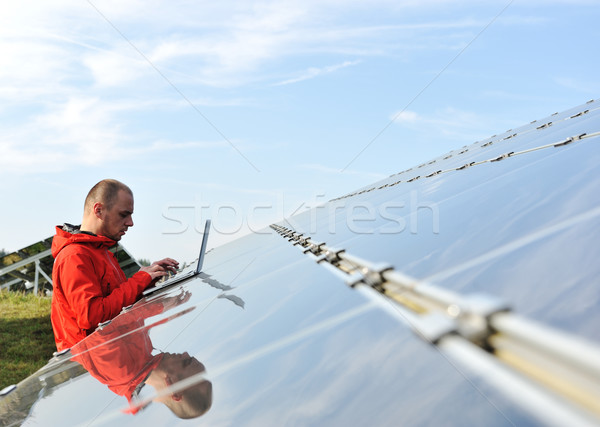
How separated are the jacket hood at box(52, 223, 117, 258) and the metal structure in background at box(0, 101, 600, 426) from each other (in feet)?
5.94

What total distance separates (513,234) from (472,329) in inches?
27.8

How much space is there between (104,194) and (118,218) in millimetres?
273

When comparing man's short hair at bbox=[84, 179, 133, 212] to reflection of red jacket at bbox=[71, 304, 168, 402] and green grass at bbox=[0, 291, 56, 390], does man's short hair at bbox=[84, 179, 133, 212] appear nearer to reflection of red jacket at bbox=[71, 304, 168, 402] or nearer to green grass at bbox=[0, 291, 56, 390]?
reflection of red jacket at bbox=[71, 304, 168, 402]

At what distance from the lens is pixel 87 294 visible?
3.93m

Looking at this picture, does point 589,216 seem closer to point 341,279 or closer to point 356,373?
point 356,373

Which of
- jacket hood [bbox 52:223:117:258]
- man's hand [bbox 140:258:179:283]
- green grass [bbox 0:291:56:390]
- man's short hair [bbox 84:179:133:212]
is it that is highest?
man's short hair [bbox 84:179:133:212]

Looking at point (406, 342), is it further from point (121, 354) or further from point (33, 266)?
point (33, 266)

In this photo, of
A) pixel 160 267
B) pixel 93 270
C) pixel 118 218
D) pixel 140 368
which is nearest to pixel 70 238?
pixel 93 270

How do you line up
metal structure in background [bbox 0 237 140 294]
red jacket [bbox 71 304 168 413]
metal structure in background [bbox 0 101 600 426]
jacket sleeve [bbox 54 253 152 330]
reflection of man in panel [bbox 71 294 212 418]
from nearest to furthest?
metal structure in background [bbox 0 101 600 426] → reflection of man in panel [bbox 71 294 212 418] → red jacket [bbox 71 304 168 413] → jacket sleeve [bbox 54 253 152 330] → metal structure in background [bbox 0 237 140 294]

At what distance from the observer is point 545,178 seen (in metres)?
2.43

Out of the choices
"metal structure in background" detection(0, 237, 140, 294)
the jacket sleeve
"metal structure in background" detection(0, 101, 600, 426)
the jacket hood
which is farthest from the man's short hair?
"metal structure in background" detection(0, 237, 140, 294)

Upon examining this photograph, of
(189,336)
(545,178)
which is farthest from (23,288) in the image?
(545,178)

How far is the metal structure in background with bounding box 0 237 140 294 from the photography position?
13.5 metres

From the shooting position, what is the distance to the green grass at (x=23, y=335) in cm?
1061
